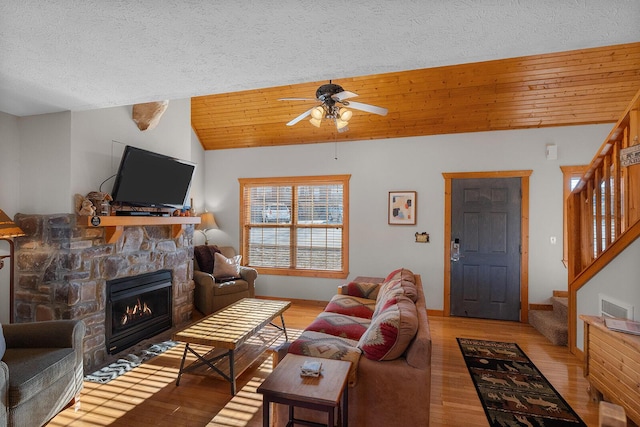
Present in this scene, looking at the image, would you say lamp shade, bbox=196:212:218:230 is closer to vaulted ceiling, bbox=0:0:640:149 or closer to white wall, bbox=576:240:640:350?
vaulted ceiling, bbox=0:0:640:149

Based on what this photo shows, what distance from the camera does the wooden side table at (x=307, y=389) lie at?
60.1 inches

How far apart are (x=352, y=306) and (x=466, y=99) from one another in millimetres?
3069

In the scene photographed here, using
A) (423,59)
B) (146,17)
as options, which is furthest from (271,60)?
(423,59)

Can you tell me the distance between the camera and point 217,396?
2.53 meters

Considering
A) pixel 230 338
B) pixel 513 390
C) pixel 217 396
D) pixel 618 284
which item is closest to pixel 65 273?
pixel 230 338

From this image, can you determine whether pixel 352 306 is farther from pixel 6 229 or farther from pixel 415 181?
pixel 6 229

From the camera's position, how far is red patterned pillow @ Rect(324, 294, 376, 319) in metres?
3.33

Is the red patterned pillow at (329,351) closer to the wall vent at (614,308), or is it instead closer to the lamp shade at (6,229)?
the wall vent at (614,308)

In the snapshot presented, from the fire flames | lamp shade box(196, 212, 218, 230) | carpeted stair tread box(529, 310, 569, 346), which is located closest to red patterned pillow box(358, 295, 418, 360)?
the fire flames

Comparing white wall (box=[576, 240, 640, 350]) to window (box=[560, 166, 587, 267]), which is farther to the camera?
window (box=[560, 166, 587, 267])

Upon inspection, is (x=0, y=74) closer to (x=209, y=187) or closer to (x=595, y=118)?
(x=209, y=187)

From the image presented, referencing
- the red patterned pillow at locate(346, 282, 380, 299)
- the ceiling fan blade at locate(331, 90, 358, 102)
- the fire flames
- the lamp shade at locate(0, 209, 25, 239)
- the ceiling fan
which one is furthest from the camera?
the red patterned pillow at locate(346, 282, 380, 299)

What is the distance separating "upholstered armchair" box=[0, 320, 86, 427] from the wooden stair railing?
170 inches

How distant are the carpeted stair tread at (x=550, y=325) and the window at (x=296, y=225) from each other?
2623 millimetres
